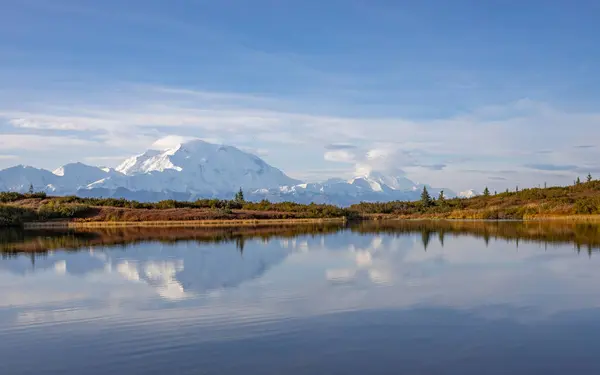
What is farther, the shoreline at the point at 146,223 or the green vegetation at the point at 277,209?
the green vegetation at the point at 277,209

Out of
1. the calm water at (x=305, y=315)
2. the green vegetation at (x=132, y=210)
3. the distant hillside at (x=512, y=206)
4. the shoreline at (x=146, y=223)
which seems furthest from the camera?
the distant hillside at (x=512, y=206)

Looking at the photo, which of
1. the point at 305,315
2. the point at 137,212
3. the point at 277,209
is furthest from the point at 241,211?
the point at 305,315

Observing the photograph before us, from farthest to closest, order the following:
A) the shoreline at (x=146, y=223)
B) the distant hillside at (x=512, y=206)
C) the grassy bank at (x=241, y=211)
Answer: the distant hillside at (x=512, y=206) < the grassy bank at (x=241, y=211) < the shoreline at (x=146, y=223)

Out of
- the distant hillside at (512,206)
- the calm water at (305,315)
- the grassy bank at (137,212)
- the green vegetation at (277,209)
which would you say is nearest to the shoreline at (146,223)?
the grassy bank at (137,212)

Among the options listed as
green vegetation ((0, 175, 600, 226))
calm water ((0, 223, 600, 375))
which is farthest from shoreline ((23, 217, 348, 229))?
calm water ((0, 223, 600, 375))

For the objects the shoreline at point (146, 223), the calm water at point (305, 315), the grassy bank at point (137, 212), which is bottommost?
the calm water at point (305, 315)

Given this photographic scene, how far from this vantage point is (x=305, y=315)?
17.9 metres

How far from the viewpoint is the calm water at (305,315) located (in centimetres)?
1318

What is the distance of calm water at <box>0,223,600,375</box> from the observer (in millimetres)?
13180

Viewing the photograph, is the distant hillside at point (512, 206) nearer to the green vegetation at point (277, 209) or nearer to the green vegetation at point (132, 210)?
the green vegetation at point (277, 209)

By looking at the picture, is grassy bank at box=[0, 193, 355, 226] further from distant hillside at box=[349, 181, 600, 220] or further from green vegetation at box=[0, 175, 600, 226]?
distant hillside at box=[349, 181, 600, 220]

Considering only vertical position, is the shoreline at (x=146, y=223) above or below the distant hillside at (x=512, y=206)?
below

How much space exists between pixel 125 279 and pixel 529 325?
17452 mm

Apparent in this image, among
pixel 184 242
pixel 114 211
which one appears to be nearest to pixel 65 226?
pixel 114 211
